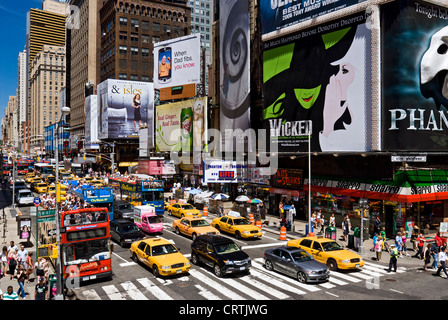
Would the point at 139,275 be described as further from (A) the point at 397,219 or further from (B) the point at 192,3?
(B) the point at 192,3

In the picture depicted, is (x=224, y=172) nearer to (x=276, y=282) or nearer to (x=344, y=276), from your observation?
(x=344, y=276)

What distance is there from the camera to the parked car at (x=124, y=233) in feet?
83.4

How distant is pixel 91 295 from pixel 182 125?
163 feet

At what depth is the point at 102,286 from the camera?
58.6ft

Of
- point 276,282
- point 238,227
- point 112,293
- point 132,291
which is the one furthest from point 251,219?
point 112,293

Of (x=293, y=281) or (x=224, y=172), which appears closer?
(x=293, y=281)

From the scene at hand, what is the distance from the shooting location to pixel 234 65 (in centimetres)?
5053

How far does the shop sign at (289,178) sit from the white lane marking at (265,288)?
20.7 metres

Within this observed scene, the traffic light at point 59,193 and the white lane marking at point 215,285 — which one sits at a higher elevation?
the traffic light at point 59,193

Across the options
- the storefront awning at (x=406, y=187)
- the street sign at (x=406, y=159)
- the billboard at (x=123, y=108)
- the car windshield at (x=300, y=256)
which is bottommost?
the car windshield at (x=300, y=256)

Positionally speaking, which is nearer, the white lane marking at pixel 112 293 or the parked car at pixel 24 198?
the white lane marking at pixel 112 293

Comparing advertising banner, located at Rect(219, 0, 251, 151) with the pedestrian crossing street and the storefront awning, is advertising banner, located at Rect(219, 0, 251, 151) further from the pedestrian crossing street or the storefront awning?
the pedestrian crossing street

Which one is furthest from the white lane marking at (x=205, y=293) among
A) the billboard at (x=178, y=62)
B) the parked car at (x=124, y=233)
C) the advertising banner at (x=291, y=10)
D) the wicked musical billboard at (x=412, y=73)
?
the billboard at (x=178, y=62)

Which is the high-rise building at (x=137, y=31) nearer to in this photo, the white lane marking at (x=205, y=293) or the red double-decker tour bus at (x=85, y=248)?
the red double-decker tour bus at (x=85, y=248)
